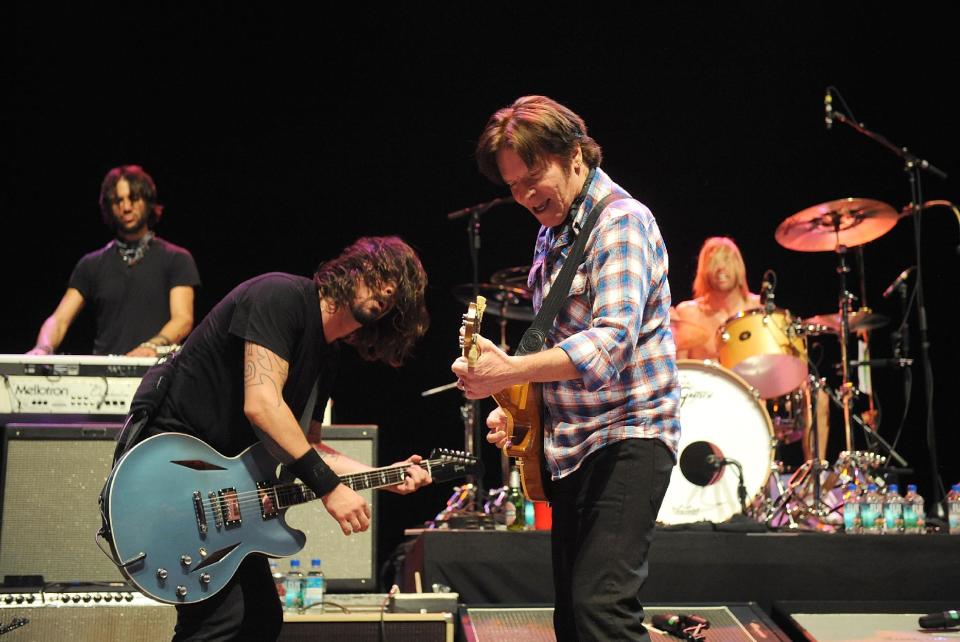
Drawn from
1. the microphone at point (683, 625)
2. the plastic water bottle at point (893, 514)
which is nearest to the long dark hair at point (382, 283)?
the microphone at point (683, 625)

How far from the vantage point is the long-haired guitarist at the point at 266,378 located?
3176 millimetres

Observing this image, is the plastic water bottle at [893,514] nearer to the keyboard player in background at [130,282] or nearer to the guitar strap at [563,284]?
the guitar strap at [563,284]

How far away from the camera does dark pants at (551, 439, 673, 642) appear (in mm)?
2504

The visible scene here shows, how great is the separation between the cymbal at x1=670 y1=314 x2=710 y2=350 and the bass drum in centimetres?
92

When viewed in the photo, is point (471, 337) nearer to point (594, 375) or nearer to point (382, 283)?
A: point (594, 375)

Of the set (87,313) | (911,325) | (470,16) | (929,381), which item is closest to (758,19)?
(470,16)

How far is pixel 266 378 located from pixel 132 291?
298 cm

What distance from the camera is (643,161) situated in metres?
8.37

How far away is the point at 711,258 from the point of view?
24.4 feet

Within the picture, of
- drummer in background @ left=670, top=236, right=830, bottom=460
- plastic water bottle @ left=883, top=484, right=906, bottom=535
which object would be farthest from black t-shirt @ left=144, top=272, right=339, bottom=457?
drummer in background @ left=670, top=236, right=830, bottom=460

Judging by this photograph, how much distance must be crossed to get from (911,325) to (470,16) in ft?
15.4

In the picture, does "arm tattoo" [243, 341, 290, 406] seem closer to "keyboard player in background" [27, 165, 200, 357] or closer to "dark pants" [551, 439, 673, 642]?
"dark pants" [551, 439, 673, 642]

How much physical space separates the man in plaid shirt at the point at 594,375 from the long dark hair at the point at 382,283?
2.33 ft

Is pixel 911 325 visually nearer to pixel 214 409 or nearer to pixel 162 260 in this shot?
pixel 162 260
